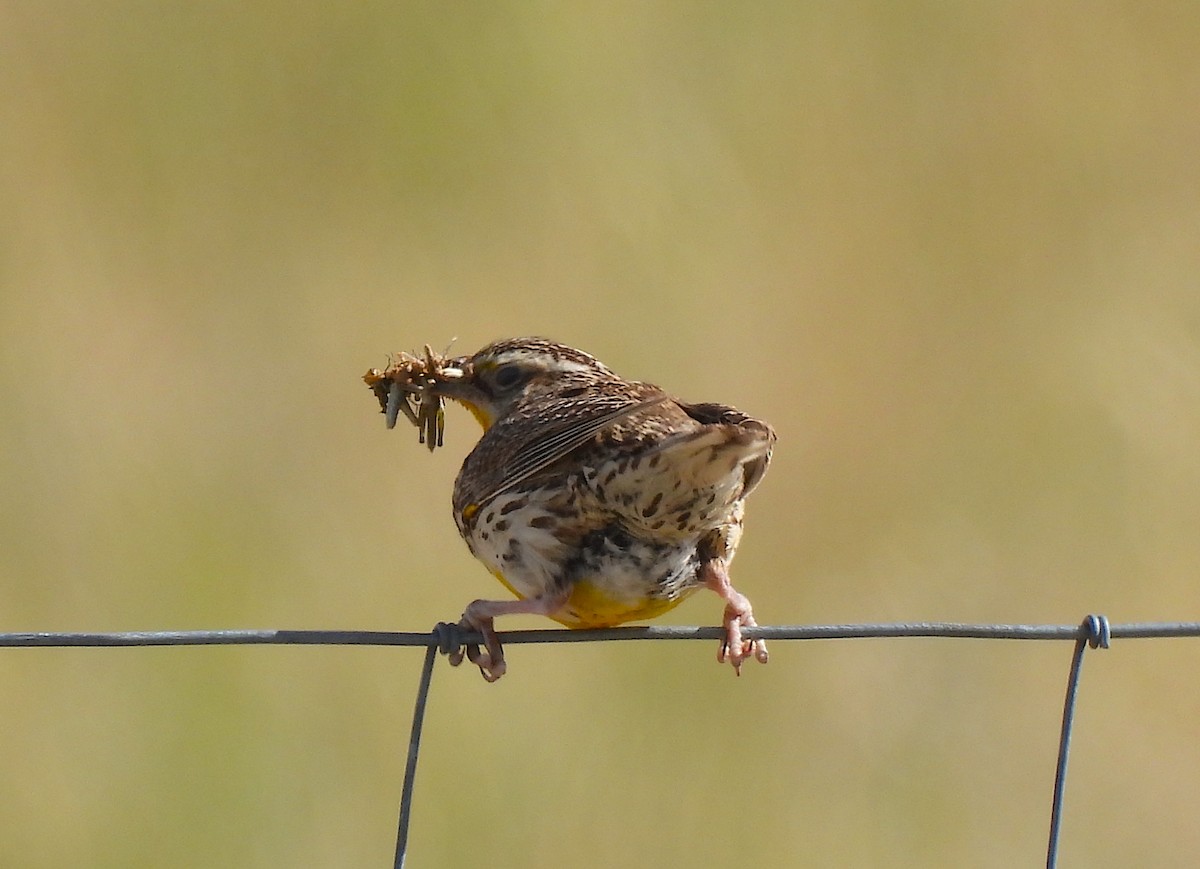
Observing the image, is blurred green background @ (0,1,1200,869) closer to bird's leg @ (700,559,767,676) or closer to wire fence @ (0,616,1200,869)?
bird's leg @ (700,559,767,676)

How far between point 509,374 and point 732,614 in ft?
4.26

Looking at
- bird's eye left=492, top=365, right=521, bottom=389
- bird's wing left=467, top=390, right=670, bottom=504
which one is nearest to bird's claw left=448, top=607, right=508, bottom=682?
bird's wing left=467, top=390, right=670, bottom=504

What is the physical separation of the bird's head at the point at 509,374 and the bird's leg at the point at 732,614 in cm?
92

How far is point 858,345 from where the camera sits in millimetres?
10766

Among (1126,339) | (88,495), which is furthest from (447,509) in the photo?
(1126,339)

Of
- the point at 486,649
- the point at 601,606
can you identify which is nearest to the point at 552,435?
the point at 601,606

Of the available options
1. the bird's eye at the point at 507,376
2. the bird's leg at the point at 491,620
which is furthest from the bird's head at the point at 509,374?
the bird's leg at the point at 491,620

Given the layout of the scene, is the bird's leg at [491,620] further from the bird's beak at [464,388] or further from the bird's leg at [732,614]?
the bird's beak at [464,388]

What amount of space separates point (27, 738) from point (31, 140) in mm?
4152

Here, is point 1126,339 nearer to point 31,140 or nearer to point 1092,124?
point 1092,124

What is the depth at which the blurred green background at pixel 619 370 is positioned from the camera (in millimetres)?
7973

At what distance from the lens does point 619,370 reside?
Result: 989 centimetres

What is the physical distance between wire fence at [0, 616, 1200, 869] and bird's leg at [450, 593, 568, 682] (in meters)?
0.28

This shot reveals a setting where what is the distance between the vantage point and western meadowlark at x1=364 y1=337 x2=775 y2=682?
15.5ft
